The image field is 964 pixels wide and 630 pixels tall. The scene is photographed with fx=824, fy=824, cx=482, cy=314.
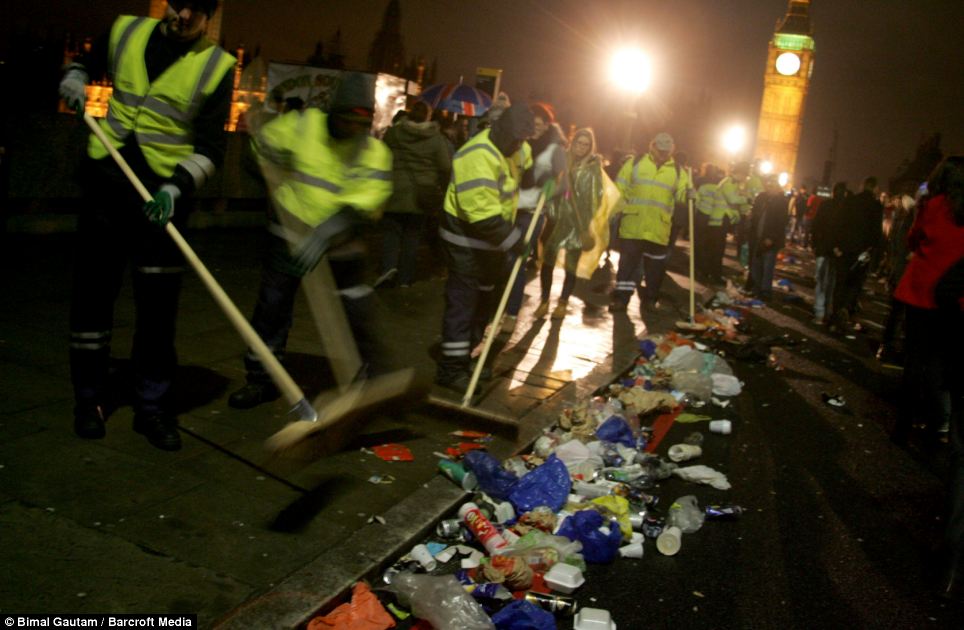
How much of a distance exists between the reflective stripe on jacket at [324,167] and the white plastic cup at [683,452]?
2.53 m

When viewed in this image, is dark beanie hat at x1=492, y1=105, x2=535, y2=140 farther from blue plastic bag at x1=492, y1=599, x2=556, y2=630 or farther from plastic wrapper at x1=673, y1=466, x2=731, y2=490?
blue plastic bag at x1=492, y1=599, x2=556, y2=630

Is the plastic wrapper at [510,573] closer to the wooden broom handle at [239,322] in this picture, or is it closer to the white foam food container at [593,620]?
the white foam food container at [593,620]

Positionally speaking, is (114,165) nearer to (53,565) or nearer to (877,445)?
(53,565)

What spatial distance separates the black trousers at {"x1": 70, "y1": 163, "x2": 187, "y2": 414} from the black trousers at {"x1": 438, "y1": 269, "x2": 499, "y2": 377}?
210 cm

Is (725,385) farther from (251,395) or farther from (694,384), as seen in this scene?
(251,395)

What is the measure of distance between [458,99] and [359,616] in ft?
45.2

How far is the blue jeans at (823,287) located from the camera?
12117 millimetres

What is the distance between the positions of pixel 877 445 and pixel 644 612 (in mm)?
3764

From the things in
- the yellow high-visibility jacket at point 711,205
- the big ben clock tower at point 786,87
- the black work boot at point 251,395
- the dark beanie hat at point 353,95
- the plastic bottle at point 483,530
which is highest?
the big ben clock tower at point 786,87

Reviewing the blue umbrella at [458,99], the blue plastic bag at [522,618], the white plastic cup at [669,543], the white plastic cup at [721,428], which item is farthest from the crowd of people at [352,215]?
the blue umbrella at [458,99]

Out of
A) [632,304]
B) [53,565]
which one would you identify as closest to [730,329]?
[632,304]

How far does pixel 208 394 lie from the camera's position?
5.05 metres

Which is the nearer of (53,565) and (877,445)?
(53,565)

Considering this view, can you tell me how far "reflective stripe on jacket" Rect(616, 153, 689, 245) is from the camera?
9.74 m
